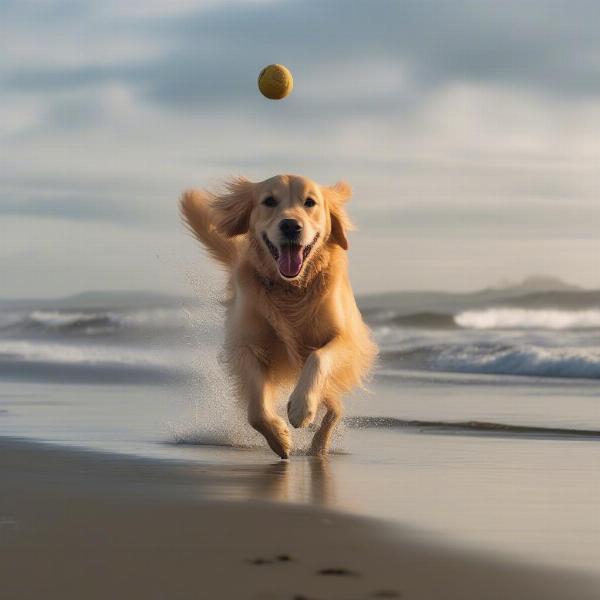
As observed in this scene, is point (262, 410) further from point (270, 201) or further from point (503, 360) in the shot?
point (503, 360)

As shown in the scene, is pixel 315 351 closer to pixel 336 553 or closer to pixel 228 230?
pixel 228 230

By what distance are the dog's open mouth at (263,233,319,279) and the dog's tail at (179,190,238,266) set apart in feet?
5.03

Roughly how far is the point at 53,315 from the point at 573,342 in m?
19.9

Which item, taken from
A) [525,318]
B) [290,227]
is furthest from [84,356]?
[525,318]

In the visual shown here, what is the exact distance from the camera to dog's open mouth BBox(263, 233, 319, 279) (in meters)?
6.66

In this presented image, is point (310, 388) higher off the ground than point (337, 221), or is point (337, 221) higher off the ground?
point (337, 221)

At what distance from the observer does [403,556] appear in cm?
391

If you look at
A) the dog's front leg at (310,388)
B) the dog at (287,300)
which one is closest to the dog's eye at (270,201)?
the dog at (287,300)

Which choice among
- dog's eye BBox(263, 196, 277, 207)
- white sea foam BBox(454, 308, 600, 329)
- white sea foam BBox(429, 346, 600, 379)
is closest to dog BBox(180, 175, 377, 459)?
dog's eye BBox(263, 196, 277, 207)

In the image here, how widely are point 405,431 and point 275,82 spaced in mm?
2413

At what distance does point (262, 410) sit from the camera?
6.57 metres

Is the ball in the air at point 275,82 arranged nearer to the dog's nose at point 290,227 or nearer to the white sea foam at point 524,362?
the dog's nose at point 290,227

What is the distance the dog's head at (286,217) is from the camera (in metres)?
6.64

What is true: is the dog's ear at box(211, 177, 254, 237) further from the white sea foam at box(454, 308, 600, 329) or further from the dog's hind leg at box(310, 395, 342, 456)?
the white sea foam at box(454, 308, 600, 329)
